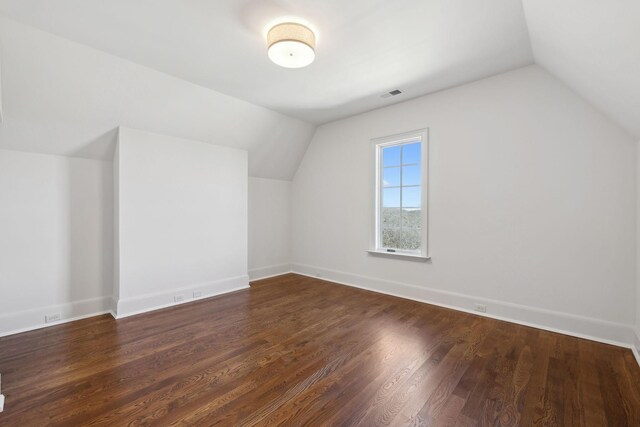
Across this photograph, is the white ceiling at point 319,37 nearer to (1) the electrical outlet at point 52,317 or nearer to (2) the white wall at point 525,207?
(2) the white wall at point 525,207

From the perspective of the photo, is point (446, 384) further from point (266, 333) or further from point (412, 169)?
point (412, 169)

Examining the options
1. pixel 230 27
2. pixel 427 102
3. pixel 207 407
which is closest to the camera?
pixel 207 407

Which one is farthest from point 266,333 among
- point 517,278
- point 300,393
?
point 517,278

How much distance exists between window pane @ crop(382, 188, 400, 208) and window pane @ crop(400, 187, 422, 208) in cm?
10

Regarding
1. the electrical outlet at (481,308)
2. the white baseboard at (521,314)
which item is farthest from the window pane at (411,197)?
the electrical outlet at (481,308)

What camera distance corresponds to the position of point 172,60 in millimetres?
2783

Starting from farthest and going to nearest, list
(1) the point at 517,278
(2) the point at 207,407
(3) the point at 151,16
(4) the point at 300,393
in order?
1. (1) the point at 517,278
2. (3) the point at 151,16
3. (4) the point at 300,393
4. (2) the point at 207,407

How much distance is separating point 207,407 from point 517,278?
3.19m

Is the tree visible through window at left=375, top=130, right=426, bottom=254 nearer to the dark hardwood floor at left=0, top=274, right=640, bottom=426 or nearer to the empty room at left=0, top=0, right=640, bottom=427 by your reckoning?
the empty room at left=0, top=0, right=640, bottom=427

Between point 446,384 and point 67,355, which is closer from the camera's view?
point 446,384

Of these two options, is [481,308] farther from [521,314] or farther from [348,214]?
[348,214]

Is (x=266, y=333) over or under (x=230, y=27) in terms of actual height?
under

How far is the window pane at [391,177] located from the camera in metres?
4.12

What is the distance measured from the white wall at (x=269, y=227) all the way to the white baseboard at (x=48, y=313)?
2134 millimetres
